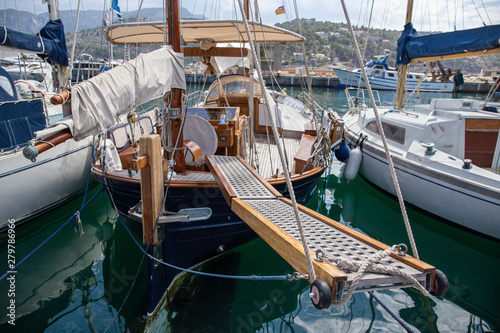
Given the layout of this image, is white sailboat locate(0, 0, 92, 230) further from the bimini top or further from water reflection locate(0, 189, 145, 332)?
the bimini top

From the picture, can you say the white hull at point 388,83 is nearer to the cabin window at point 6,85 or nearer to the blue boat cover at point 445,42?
the blue boat cover at point 445,42

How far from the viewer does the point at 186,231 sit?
186 inches

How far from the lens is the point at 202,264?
17.5 feet

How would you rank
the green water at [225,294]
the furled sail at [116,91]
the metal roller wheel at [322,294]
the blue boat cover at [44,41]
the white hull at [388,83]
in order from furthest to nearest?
the white hull at [388,83]
the blue boat cover at [44,41]
the green water at [225,294]
the furled sail at [116,91]
the metal roller wheel at [322,294]

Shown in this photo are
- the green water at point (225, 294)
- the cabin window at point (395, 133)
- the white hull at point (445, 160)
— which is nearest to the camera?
the green water at point (225, 294)

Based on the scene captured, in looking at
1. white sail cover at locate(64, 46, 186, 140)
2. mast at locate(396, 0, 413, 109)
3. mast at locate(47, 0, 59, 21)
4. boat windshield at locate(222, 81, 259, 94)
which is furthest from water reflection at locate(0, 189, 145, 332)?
mast at locate(396, 0, 413, 109)

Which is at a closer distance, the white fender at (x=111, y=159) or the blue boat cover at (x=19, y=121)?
the white fender at (x=111, y=159)

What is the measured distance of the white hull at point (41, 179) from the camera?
6.50 meters

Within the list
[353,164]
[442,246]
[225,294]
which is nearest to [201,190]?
[225,294]

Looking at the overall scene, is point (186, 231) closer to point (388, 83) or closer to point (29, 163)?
point (29, 163)

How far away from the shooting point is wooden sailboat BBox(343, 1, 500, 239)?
6.33m

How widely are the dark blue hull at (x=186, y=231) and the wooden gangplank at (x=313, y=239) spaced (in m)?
0.49

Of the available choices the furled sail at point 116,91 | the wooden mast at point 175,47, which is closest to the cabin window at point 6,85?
the wooden mast at point 175,47

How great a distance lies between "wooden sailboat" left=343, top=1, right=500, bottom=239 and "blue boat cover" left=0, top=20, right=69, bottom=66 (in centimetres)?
833
